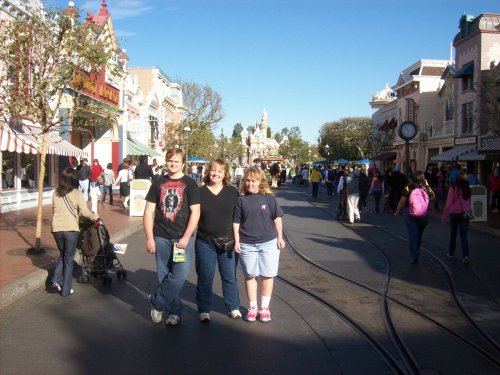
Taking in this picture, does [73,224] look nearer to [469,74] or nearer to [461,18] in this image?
[469,74]

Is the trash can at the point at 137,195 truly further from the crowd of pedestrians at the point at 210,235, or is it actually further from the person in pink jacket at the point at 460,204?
the crowd of pedestrians at the point at 210,235

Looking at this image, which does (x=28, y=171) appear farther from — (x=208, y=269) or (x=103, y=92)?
(x=208, y=269)

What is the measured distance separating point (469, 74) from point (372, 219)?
17.6m

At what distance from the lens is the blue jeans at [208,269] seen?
18.5 feet

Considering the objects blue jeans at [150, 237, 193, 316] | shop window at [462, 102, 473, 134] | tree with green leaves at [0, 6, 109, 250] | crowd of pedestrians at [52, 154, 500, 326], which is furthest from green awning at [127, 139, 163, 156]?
blue jeans at [150, 237, 193, 316]

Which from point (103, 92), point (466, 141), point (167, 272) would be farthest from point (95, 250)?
point (466, 141)

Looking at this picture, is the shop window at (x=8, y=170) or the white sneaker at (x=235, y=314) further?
the shop window at (x=8, y=170)

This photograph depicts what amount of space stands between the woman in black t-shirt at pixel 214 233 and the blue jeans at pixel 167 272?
19cm

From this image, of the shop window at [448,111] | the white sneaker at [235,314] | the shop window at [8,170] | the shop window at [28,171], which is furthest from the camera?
the shop window at [448,111]

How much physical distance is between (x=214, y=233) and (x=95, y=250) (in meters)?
2.73

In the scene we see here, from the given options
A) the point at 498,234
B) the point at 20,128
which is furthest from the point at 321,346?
the point at 20,128

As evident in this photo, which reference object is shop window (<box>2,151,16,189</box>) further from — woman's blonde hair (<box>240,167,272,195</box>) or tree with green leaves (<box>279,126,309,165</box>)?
tree with green leaves (<box>279,126,309,165</box>)

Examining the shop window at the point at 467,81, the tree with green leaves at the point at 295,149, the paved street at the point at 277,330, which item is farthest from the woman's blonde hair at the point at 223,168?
the tree with green leaves at the point at 295,149

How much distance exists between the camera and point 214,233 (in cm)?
559
